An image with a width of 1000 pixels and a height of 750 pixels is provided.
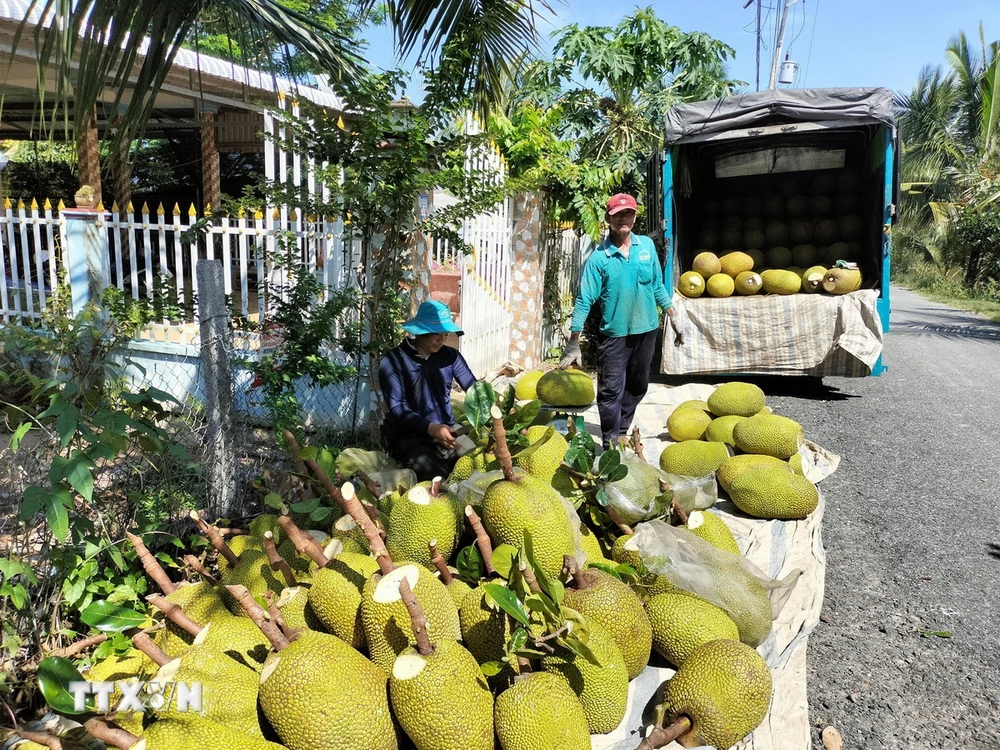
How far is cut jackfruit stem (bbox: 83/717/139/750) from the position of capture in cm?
122

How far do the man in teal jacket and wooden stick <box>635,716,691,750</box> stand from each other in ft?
8.11

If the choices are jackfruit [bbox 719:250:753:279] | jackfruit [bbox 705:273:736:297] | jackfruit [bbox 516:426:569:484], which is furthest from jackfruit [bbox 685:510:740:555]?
jackfruit [bbox 719:250:753:279]

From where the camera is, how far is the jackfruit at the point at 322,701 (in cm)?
142

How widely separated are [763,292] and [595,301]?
126 inches

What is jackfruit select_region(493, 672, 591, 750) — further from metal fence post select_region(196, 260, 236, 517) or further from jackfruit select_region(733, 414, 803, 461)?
jackfruit select_region(733, 414, 803, 461)

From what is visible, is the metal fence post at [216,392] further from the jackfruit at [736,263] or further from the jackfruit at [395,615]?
the jackfruit at [736,263]

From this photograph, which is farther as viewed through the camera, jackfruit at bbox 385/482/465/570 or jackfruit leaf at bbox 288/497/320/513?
jackfruit leaf at bbox 288/497/320/513

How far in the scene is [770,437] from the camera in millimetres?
3738

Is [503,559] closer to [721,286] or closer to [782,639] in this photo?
[782,639]

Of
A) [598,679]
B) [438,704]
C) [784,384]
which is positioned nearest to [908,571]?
[598,679]

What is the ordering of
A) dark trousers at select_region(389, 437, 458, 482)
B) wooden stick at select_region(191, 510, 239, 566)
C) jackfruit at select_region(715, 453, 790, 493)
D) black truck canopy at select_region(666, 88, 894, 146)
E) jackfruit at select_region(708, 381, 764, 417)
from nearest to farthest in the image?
1. wooden stick at select_region(191, 510, 239, 566)
2. dark trousers at select_region(389, 437, 458, 482)
3. jackfruit at select_region(715, 453, 790, 493)
4. jackfruit at select_region(708, 381, 764, 417)
5. black truck canopy at select_region(666, 88, 894, 146)

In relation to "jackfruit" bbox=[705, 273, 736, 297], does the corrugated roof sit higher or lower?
higher

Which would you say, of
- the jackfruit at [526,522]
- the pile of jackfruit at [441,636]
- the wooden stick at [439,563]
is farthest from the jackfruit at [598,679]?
the wooden stick at [439,563]

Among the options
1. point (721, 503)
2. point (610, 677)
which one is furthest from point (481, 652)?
point (721, 503)
